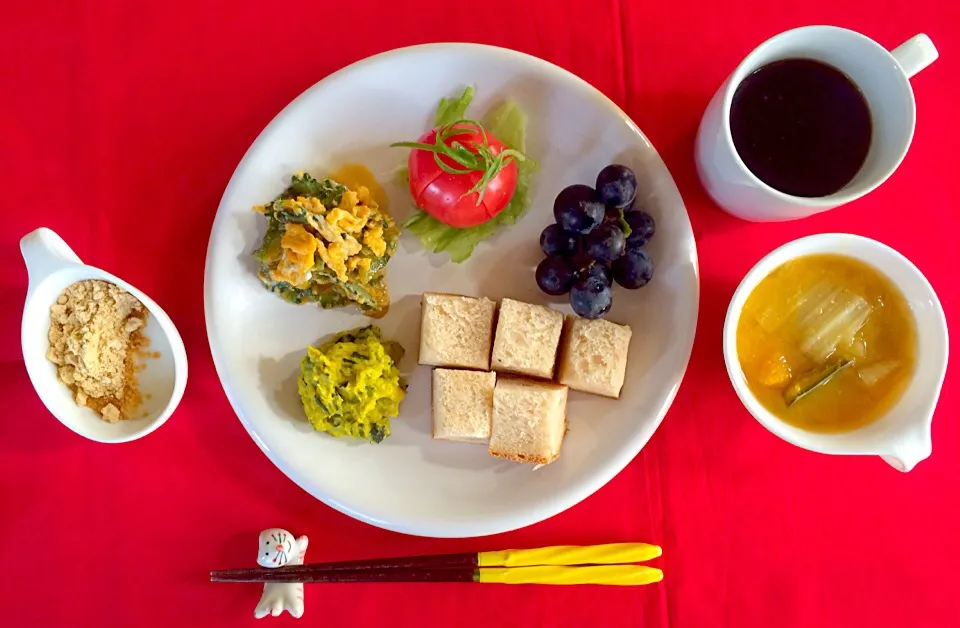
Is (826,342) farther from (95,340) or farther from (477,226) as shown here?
(95,340)

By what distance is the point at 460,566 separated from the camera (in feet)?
4.92

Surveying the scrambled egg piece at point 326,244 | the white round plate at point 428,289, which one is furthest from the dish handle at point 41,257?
the scrambled egg piece at point 326,244

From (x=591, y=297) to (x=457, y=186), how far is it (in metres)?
0.36

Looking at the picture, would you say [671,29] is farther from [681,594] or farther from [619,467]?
[681,594]

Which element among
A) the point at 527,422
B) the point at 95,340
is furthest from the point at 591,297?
the point at 95,340

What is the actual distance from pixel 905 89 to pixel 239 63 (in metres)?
1.42

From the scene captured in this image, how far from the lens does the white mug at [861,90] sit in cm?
128

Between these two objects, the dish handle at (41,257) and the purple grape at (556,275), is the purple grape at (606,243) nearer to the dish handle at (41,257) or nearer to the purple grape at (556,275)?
the purple grape at (556,275)

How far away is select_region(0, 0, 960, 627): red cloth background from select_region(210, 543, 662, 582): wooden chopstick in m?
0.05

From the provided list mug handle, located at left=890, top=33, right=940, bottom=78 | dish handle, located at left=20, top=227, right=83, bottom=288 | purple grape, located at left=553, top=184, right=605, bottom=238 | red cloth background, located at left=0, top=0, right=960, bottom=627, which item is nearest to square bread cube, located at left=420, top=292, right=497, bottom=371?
purple grape, located at left=553, top=184, right=605, bottom=238

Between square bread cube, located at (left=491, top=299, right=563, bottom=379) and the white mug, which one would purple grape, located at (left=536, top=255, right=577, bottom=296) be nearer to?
square bread cube, located at (left=491, top=299, right=563, bottom=379)

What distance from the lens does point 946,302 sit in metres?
1.56

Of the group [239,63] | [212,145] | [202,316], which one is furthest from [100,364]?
[239,63]

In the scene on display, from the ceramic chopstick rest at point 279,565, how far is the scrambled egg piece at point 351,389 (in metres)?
0.27
